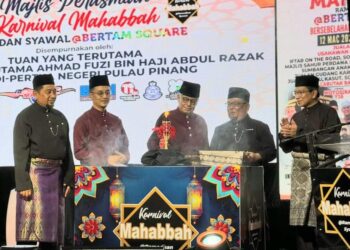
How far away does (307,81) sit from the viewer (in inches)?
143

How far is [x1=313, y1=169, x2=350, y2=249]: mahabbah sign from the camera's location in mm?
1780

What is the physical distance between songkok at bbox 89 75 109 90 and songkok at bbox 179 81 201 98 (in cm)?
62

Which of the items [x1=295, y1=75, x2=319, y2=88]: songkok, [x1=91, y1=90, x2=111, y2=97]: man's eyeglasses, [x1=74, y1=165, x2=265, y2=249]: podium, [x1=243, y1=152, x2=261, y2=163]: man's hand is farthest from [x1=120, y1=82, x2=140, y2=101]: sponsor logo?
[x1=74, y1=165, x2=265, y2=249]: podium

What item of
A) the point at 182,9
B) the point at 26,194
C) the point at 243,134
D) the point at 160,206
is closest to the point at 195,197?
the point at 160,206

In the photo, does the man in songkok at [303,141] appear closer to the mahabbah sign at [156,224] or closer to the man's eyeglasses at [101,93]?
the man's eyeglasses at [101,93]

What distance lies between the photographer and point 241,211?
177cm

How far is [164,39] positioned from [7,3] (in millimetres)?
1423

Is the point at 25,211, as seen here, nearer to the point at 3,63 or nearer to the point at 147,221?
the point at 3,63

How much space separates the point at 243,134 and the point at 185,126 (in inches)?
17.4

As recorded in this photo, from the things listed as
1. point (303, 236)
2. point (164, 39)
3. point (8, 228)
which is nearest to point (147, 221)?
point (303, 236)

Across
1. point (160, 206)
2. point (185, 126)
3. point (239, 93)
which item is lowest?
point (160, 206)

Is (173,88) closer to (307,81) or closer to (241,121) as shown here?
(241,121)

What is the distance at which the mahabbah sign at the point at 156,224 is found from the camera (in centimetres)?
178

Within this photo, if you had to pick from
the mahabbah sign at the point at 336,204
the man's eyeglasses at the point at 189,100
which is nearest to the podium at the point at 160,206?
the mahabbah sign at the point at 336,204
